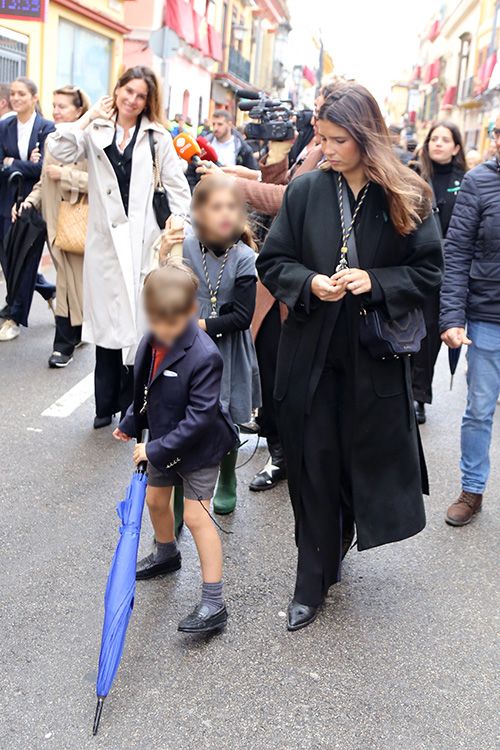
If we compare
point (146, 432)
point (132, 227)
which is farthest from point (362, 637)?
point (132, 227)

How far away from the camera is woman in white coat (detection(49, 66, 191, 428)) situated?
495cm

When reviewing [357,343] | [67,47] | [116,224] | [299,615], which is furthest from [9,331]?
[67,47]

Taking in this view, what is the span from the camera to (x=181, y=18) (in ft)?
85.0

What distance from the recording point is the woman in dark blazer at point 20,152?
746 cm

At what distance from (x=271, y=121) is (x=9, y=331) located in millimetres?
3624

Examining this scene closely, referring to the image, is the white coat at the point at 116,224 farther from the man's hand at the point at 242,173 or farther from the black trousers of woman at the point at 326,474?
the black trousers of woman at the point at 326,474

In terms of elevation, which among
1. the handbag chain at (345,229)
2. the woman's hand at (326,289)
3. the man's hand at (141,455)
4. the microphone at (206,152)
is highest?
the microphone at (206,152)

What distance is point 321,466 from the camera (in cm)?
340

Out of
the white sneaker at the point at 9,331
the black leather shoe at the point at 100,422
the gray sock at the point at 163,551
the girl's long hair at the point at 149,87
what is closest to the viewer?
the gray sock at the point at 163,551

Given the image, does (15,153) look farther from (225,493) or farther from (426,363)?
(225,493)

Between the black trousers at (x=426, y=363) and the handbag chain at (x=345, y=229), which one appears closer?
the handbag chain at (x=345, y=229)

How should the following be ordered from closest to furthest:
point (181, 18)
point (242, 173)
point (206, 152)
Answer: point (206, 152), point (242, 173), point (181, 18)

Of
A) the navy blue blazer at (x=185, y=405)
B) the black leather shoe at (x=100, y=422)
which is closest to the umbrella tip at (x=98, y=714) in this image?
the navy blue blazer at (x=185, y=405)

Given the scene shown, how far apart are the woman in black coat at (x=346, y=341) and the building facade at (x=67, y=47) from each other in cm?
1139
